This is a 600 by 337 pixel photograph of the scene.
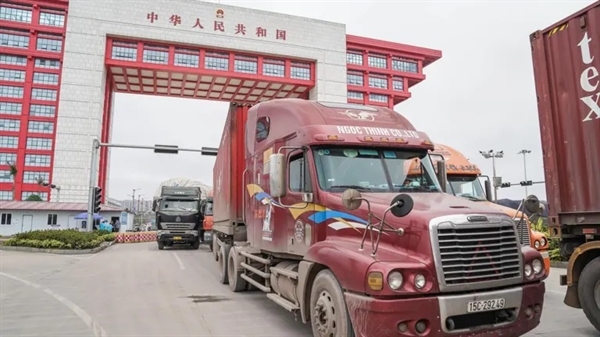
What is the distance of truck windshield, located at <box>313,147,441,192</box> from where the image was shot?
16.6 ft

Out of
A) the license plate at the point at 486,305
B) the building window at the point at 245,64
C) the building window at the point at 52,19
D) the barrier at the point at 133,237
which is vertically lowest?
the barrier at the point at 133,237

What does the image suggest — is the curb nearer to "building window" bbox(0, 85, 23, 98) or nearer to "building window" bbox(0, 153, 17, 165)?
"building window" bbox(0, 153, 17, 165)

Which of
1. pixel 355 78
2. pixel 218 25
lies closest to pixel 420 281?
pixel 218 25

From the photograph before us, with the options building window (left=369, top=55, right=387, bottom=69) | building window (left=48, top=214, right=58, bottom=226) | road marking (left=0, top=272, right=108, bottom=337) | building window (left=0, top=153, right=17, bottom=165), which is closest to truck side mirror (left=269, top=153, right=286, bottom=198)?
road marking (left=0, top=272, right=108, bottom=337)

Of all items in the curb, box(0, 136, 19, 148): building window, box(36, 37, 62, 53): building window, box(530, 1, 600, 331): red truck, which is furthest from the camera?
box(0, 136, 19, 148): building window

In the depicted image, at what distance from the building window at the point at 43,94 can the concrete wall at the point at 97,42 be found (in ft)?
88.9

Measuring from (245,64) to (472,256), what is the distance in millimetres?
46364

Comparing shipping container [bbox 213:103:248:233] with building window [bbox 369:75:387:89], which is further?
building window [bbox 369:75:387:89]

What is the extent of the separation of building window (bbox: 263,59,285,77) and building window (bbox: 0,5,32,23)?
35553mm

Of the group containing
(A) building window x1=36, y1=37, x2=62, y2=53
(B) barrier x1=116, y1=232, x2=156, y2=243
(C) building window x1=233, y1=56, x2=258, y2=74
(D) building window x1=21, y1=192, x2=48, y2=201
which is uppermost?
(A) building window x1=36, y1=37, x2=62, y2=53

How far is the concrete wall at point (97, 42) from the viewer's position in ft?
140

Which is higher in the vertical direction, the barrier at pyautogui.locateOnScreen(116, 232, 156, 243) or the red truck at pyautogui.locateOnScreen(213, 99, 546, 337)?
the red truck at pyautogui.locateOnScreen(213, 99, 546, 337)

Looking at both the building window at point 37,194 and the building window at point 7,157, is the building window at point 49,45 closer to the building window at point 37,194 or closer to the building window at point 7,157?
the building window at point 7,157

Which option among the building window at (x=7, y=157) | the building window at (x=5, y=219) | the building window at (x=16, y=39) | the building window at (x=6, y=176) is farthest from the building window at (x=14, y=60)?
the building window at (x=5, y=219)
